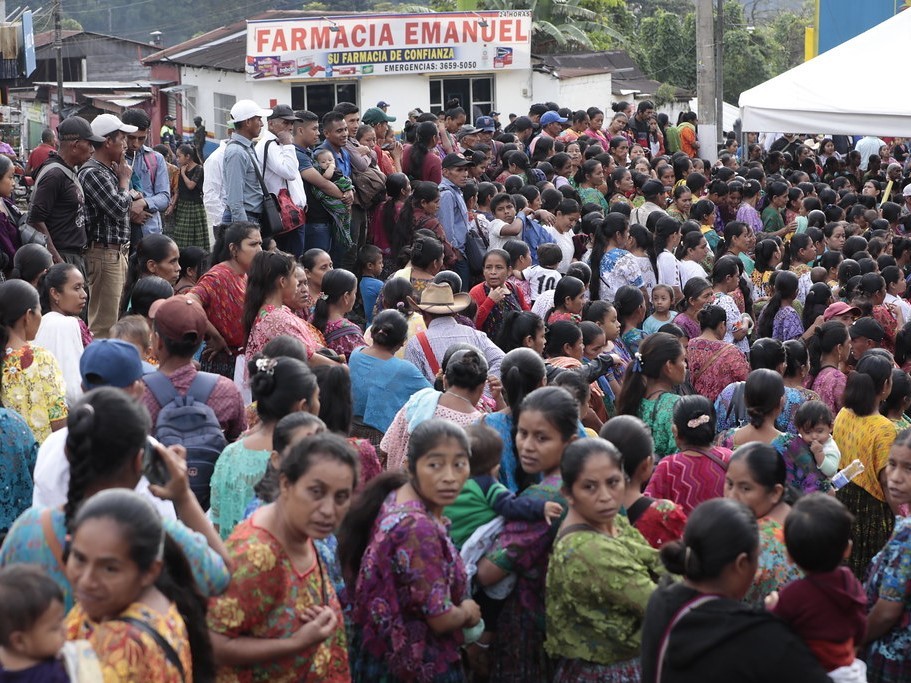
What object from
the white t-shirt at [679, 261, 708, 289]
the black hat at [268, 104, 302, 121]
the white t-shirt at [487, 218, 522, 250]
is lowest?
the white t-shirt at [679, 261, 708, 289]

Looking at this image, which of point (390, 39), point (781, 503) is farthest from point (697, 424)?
point (390, 39)

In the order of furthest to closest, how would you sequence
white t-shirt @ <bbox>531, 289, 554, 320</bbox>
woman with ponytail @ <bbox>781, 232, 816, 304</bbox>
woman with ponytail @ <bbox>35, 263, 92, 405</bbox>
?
1. woman with ponytail @ <bbox>781, 232, 816, 304</bbox>
2. white t-shirt @ <bbox>531, 289, 554, 320</bbox>
3. woman with ponytail @ <bbox>35, 263, 92, 405</bbox>

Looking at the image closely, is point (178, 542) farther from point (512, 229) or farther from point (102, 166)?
point (512, 229)

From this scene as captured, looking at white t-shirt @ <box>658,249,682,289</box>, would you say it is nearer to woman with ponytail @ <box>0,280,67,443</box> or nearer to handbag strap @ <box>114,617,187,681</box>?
woman with ponytail @ <box>0,280,67,443</box>

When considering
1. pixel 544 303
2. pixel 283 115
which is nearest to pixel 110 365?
pixel 544 303

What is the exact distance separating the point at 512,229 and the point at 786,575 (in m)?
6.36

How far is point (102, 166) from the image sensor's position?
8.76 m

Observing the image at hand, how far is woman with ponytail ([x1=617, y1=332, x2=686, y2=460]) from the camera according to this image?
6125 millimetres

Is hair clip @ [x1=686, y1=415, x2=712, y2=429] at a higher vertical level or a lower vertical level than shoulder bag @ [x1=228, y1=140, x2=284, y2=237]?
lower

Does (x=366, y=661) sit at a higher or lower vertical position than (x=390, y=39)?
lower

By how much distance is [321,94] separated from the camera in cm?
3108

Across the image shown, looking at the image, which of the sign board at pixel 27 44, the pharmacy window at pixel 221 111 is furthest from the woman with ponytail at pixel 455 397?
the pharmacy window at pixel 221 111

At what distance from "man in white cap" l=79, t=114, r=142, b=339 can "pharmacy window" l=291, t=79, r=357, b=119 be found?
22.4m

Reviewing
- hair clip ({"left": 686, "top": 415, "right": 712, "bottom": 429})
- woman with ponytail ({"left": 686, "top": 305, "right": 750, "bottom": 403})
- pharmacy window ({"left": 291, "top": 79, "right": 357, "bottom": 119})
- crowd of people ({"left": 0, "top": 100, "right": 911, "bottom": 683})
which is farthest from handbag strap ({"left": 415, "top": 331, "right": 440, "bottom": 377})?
pharmacy window ({"left": 291, "top": 79, "right": 357, "bottom": 119})
